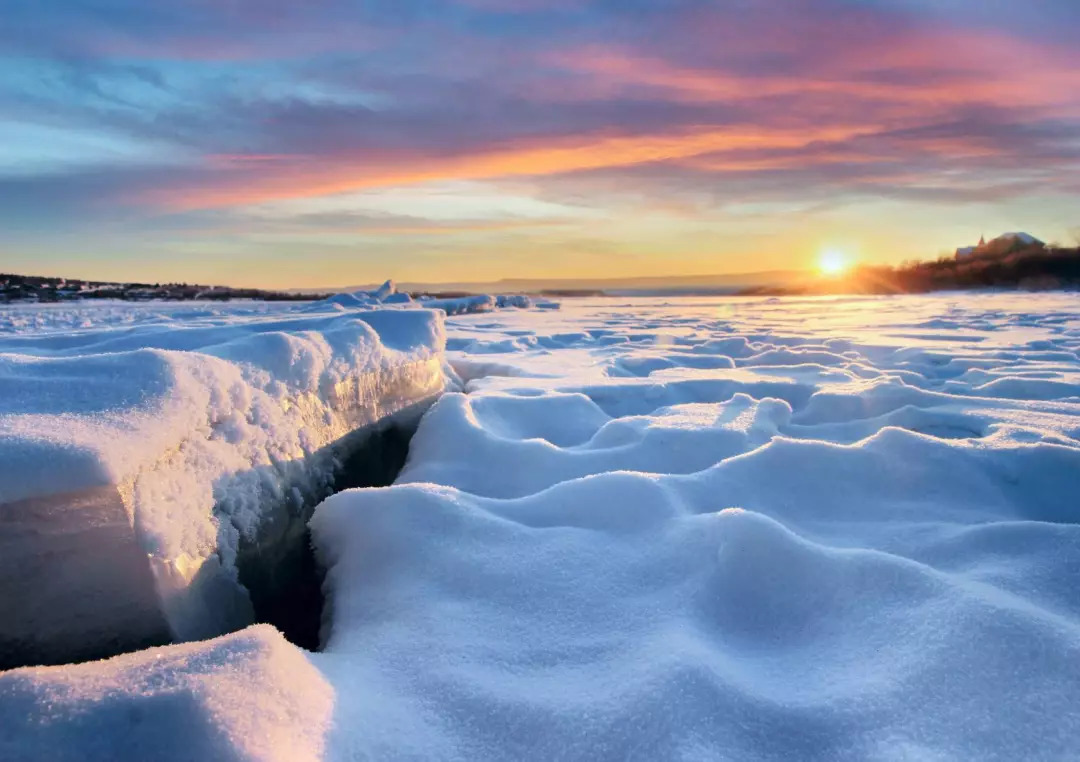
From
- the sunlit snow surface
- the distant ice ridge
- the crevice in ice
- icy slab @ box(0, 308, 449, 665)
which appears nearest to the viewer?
the sunlit snow surface

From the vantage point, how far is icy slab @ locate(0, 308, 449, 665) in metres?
1.19

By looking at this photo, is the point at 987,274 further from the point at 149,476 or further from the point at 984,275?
the point at 149,476

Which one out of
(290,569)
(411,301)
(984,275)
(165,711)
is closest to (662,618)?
(165,711)

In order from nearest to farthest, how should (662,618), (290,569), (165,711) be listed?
(165,711) < (662,618) < (290,569)

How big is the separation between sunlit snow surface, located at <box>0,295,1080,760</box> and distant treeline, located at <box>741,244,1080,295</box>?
60.0 ft

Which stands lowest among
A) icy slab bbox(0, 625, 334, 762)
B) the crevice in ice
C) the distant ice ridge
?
the crevice in ice

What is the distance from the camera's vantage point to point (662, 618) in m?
1.36

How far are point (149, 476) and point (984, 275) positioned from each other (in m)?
22.1

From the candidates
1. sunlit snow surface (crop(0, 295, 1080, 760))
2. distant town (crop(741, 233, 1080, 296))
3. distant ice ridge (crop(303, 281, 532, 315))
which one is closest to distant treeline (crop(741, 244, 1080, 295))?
distant town (crop(741, 233, 1080, 296))

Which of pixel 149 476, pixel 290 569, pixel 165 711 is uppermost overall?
pixel 149 476

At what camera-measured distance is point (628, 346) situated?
670 centimetres

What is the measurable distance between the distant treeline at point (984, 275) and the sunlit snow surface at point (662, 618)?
60.0ft

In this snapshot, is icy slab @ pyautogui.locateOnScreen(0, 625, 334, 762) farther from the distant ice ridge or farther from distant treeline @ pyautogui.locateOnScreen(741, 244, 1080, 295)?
distant treeline @ pyautogui.locateOnScreen(741, 244, 1080, 295)

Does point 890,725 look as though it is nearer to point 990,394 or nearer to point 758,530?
point 758,530
